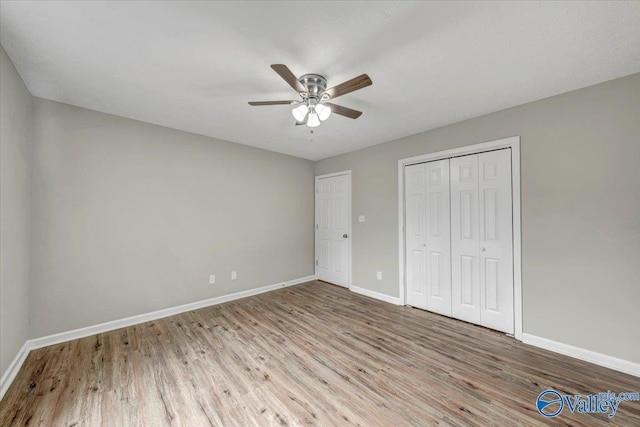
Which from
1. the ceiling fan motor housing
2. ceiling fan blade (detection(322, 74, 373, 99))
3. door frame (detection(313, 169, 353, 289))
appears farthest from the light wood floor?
the ceiling fan motor housing

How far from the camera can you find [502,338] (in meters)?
2.59

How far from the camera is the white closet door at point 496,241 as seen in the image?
2643mm

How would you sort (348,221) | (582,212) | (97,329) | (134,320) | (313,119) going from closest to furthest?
(313,119) < (582,212) < (97,329) < (134,320) < (348,221)

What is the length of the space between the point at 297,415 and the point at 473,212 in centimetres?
275

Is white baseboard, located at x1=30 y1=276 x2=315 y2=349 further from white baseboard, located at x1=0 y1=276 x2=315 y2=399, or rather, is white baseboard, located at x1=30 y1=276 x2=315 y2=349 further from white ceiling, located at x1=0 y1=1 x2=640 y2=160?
white ceiling, located at x1=0 y1=1 x2=640 y2=160

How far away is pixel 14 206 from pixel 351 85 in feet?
9.52

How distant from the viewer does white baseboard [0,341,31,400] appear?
1776 mm

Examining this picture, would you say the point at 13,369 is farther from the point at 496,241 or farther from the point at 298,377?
the point at 496,241

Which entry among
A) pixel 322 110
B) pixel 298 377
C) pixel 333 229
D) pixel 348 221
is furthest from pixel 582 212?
pixel 333 229

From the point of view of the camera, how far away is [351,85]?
174 centimetres

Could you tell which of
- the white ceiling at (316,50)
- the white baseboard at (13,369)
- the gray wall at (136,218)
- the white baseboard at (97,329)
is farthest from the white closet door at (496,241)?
the white baseboard at (13,369)

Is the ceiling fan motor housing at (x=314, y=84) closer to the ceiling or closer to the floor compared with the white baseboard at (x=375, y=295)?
closer to the ceiling

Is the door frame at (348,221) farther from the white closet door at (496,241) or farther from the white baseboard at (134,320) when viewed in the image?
the white closet door at (496,241)

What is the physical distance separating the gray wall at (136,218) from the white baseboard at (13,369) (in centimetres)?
19
